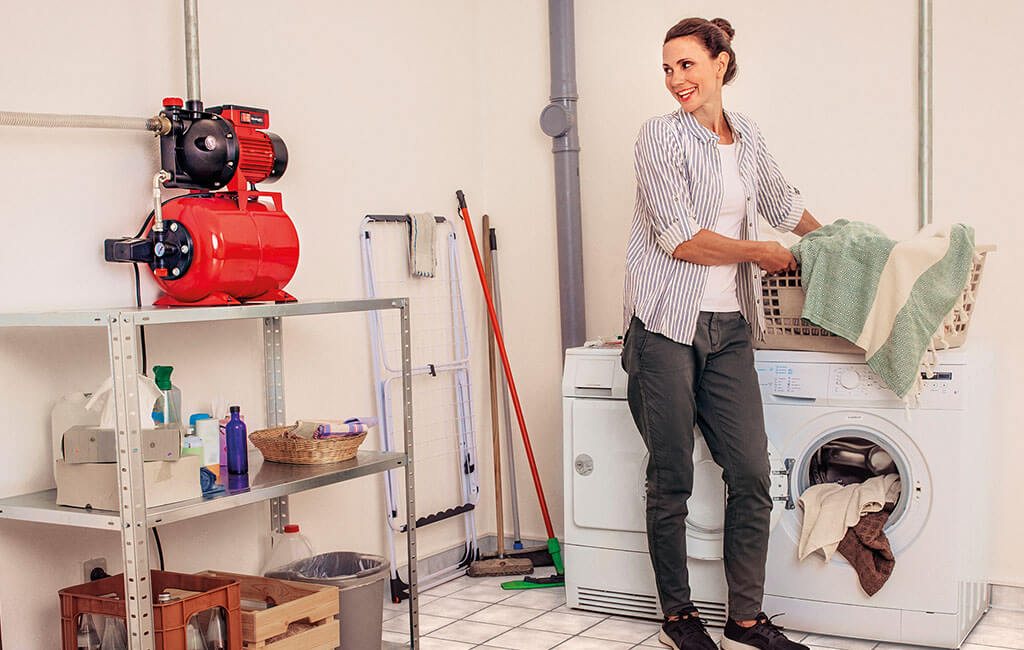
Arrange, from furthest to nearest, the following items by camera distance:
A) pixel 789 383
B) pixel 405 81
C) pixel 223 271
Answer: pixel 405 81
pixel 789 383
pixel 223 271

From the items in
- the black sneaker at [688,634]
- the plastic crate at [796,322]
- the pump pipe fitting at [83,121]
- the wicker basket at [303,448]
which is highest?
the pump pipe fitting at [83,121]

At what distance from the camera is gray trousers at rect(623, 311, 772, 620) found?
108 inches

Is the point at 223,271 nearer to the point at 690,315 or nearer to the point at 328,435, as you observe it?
the point at 328,435

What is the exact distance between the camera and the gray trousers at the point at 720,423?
108 inches

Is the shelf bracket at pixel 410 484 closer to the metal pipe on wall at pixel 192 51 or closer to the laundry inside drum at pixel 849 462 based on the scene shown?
the metal pipe on wall at pixel 192 51

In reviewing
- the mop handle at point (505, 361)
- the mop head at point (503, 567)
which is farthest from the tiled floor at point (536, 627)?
the mop handle at point (505, 361)

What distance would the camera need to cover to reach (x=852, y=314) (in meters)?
2.76

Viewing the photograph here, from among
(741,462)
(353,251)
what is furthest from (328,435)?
(741,462)

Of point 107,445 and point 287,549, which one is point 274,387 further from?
point 107,445

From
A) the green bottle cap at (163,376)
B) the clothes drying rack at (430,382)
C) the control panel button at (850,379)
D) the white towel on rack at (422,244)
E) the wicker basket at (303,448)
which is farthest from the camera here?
the white towel on rack at (422,244)

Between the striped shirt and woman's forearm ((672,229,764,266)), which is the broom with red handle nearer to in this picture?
the striped shirt

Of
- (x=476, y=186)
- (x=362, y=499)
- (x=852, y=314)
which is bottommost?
(x=362, y=499)

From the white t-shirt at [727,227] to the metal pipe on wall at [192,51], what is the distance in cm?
138

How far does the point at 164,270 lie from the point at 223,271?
14 cm
